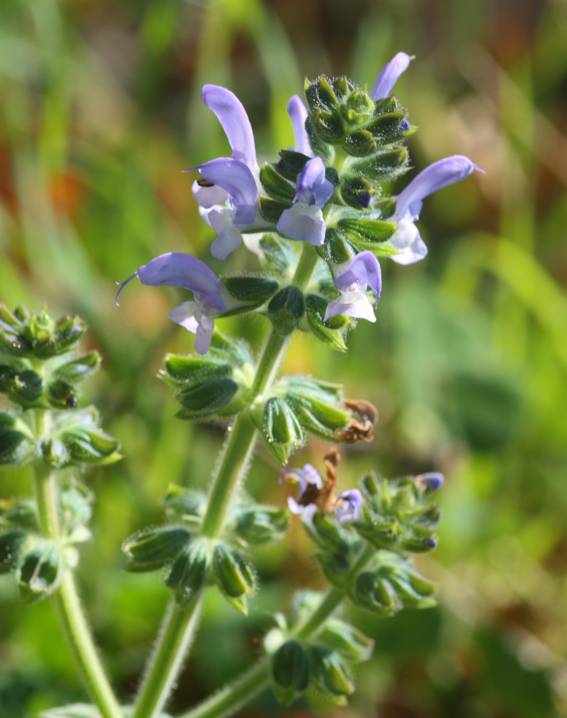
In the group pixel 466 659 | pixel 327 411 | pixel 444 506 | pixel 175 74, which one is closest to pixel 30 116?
pixel 175 74

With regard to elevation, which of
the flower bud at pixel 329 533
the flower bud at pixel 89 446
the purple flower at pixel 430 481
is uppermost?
the purple flower at pixel 430 481

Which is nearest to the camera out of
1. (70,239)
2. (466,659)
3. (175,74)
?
(466,659)

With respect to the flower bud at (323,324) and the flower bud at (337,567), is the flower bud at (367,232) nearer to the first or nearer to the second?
the flower bud at (323,324)

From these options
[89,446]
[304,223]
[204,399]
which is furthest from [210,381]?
[304,223]

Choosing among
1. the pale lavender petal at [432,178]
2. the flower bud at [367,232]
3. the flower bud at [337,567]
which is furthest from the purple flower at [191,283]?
the flower bud at [337,567]

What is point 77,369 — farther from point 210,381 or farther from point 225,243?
point 225,243

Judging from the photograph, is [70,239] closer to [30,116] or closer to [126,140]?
[126,140]
